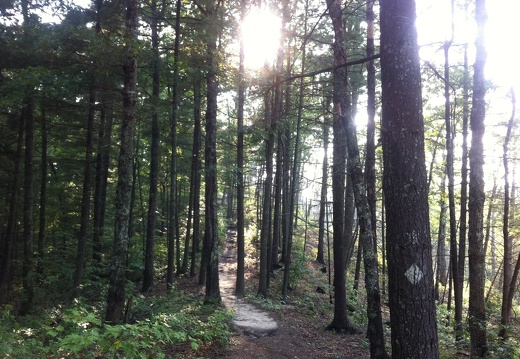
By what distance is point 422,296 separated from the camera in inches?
126

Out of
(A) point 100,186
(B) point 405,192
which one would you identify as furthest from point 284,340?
(A) point 100,186

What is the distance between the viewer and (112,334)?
4488 mm

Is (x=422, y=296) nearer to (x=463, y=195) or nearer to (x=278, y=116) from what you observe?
(x=463, y=195)

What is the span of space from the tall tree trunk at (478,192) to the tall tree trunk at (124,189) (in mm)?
7677

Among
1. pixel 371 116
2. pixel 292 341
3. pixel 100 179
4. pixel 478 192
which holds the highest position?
pixel 371 116

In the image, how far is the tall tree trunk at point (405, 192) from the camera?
10.5 feet

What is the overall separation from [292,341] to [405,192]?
7160mm

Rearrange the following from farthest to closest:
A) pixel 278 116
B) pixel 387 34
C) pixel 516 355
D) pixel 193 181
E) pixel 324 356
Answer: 1. pixel 193 181
2. pixel 278 116
3. pixel 324 356
4. pixel 516 355
5. pixel 387 34

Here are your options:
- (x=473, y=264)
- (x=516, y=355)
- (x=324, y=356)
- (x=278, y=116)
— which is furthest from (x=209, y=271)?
(x=516, y=355)

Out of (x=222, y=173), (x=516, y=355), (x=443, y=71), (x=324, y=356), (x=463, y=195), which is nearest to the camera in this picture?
(x=516, y=355)

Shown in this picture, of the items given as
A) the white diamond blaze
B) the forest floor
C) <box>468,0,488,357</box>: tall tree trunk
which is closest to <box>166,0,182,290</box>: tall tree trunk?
the forest floor

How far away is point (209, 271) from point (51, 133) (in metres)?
7.78

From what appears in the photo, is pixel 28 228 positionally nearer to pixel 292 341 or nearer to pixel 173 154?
pixel 173 154

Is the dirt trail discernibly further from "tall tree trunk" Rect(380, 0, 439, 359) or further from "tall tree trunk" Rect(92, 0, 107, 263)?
"tall tree trunk" Rect(92, 0, 107, 263)
